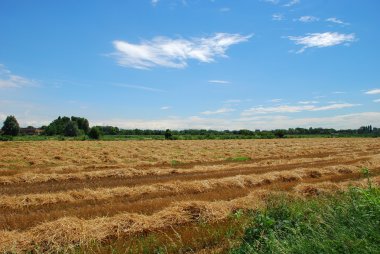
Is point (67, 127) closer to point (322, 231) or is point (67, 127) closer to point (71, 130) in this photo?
point (71, 130)

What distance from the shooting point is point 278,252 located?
4887mm

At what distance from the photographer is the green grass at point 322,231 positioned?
4.60 m

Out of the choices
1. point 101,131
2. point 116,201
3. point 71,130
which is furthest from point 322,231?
point 71,130

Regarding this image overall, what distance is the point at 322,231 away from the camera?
5402 mm

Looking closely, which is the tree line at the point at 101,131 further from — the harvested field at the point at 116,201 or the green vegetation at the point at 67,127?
the harvested field at the point at 116,201

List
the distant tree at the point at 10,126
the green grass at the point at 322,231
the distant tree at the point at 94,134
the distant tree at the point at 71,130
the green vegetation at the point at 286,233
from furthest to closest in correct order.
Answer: the distant tree at the point at 71,130, the distant tree at the point at 10,126, the distant tree at the point at 94,134, the green vegetation at the point at 286,233, the green grass at the point at 322,231

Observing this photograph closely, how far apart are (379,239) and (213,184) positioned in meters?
10.3

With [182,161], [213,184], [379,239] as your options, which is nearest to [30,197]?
[213,184]

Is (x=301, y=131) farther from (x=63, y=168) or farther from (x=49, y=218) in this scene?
(x=49, y=218)

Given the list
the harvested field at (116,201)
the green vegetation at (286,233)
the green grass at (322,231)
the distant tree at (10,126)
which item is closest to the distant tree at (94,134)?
the distant tree at (10,126)

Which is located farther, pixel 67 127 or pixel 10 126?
pixel 67 127

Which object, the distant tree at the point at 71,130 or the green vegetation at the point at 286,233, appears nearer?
the green vegetation at the point at 286,233

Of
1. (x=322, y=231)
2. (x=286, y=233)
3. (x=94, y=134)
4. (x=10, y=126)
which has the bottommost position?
(x=286, y=233)

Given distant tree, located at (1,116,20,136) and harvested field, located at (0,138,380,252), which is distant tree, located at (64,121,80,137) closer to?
distant tree, located at (1,116,20,136)
